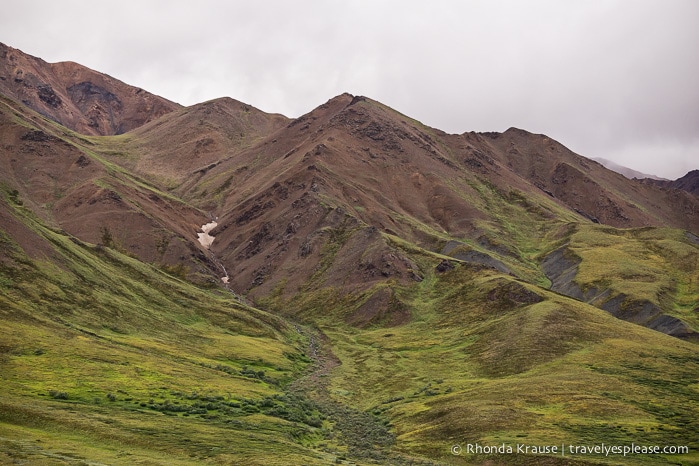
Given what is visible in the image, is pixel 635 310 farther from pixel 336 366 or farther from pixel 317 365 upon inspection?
pixel 317 365

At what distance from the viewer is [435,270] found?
190500 mm

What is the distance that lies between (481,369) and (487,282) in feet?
193

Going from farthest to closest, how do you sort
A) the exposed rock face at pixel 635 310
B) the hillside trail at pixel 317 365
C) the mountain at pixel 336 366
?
the exposed rock face at pixel 635 310 < the hillside trail at pixel 317 365 < the mountain at pixel 336 366

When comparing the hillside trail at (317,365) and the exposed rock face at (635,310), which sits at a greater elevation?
the exposed rock face at (635,310)

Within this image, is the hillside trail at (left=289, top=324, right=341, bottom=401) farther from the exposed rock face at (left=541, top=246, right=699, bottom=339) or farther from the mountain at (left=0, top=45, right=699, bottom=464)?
the exposed rock face at (left=541, top=246, right=699, bottom=339)

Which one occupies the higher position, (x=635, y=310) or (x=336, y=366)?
(x=635, y=310)

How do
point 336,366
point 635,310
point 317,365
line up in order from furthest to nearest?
point 635,310 < point 317,365 < point 336,366

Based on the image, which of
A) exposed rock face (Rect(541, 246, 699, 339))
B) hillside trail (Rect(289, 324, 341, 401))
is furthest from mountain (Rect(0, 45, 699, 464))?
hillside trail (Rect(289, 324, 341, 401))

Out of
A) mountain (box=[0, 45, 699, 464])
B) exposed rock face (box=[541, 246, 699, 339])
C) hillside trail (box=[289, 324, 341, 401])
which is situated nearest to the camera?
mountain (box=[0, 45, 699, 464])

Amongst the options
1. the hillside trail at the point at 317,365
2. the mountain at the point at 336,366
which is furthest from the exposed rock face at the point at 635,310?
the hillside trail at the point at 317,365

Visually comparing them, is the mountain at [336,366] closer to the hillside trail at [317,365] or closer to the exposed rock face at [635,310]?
the exposed rock face at [635,310]

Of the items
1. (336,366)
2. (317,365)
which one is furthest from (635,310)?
(317,365)

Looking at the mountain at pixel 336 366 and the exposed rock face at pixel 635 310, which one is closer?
the mountain at pixel 336 366

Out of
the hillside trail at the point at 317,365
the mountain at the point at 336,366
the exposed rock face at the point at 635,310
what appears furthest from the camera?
the exposed rock face at the point at 635,310
